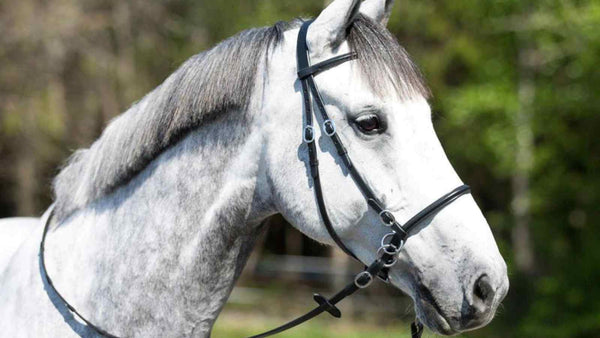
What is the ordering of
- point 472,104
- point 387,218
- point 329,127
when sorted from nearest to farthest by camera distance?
1. point 387,218
2. point 329,127
3. point 472,104

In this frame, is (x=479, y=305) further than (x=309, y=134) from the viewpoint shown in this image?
No

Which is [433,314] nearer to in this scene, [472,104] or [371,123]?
[371,123]

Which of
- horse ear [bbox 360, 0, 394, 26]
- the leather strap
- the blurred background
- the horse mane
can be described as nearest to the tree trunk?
the blurred background

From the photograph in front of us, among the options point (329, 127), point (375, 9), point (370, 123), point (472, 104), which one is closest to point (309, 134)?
point (329, 127)

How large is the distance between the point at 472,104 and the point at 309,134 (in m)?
11.5

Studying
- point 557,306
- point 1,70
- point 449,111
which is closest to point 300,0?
point 449,111

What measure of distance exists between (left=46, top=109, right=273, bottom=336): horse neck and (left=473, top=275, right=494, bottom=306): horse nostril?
0.80 m

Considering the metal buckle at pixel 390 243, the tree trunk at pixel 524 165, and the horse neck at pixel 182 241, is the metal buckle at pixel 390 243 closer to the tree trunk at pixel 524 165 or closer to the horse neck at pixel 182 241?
the horse neck at pixel 182 241

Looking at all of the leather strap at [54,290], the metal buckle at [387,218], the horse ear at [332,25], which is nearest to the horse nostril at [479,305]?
the metal buckle at [387,218]

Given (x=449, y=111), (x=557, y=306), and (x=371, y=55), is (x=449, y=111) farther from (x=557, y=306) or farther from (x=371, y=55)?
(x=371, y=55)

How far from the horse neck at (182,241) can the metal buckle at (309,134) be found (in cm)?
19

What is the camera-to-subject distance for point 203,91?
2832 millimetres

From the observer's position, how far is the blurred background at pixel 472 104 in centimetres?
1338

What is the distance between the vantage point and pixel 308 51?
279 cm
